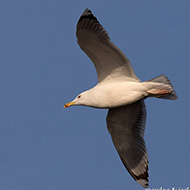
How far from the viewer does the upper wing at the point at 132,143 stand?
12.1m

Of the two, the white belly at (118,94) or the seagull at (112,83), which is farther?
the white belly at (118,94)

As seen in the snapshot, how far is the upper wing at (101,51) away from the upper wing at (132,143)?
1399mm

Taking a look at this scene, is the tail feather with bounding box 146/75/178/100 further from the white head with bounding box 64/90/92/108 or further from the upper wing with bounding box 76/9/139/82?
the white head with bounding box 64/90/92/108

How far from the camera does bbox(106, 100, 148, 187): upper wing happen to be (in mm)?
12125

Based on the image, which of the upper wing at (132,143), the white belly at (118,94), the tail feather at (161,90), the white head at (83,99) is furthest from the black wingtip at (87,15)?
the upper wing at (132,143)

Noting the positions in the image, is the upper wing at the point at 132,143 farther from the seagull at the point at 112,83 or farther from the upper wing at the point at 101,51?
the upper wing at the point at 101,51

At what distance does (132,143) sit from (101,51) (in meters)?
2.75

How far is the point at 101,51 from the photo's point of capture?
10.9m

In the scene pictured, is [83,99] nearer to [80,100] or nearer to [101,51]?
[80,100]

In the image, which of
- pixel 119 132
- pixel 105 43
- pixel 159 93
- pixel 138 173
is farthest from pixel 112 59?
pixel 138 173

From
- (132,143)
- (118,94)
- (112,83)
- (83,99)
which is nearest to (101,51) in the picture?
(112,83)

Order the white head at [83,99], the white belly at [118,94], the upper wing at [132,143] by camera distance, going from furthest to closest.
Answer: the upper wing at [132,143], the white head at [83,99], the white belly at [118,94]

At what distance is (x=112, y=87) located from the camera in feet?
36.2

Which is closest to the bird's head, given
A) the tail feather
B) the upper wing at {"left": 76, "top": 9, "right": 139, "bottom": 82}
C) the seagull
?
the seagull
